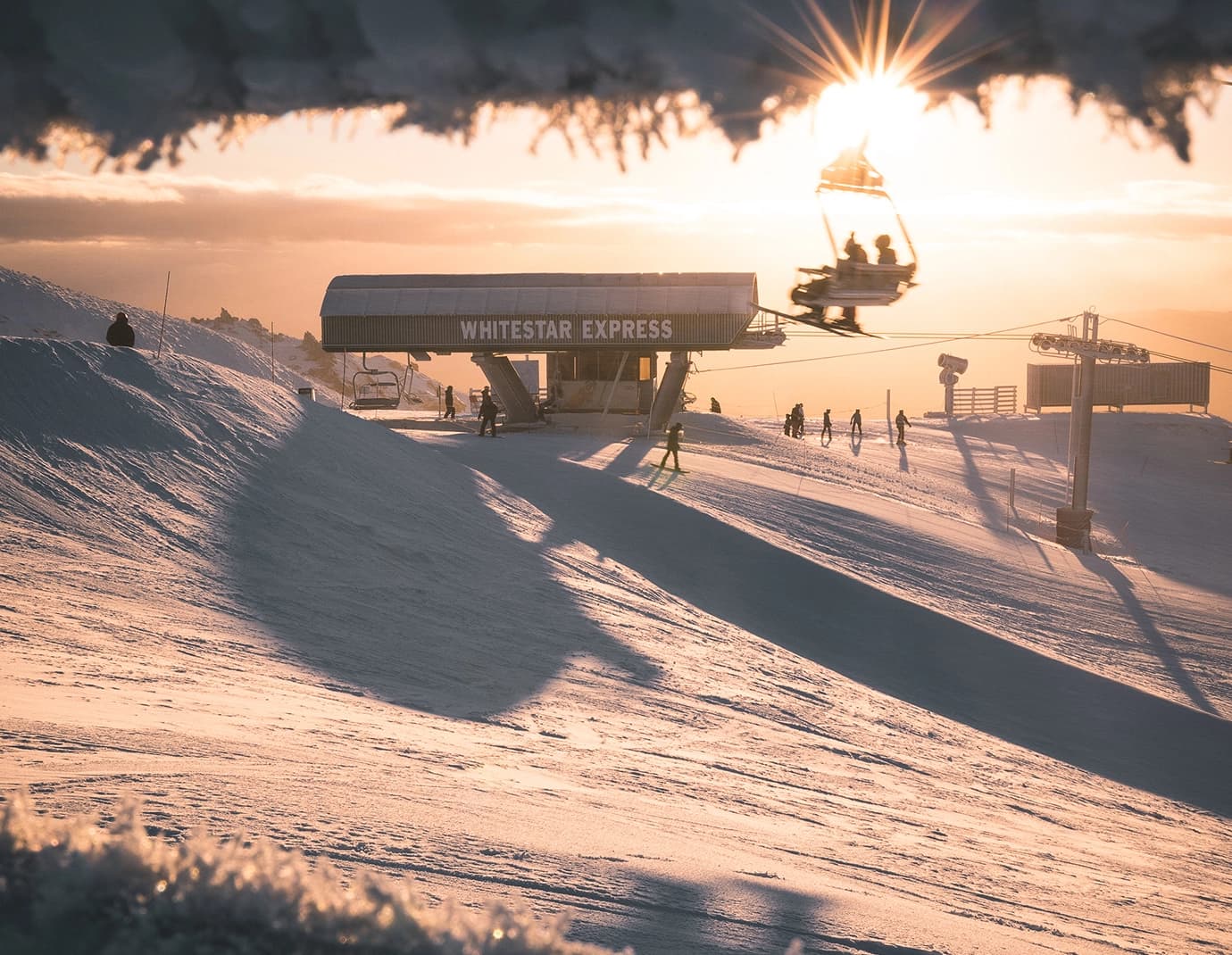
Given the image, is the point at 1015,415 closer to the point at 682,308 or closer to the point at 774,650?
the point at 682,308

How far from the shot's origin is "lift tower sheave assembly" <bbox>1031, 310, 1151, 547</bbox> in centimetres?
4431

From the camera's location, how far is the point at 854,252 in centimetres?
1584

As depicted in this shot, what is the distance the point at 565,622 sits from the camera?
22.0 metres

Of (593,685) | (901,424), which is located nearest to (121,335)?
(593,685)

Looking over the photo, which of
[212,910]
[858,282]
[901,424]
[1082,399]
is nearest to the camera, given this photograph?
[212,910]

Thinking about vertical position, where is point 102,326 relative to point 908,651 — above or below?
above

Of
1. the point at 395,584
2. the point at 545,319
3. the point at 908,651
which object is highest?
the point at 545,319

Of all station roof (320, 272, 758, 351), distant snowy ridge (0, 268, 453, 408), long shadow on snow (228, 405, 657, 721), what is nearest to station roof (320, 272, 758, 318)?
station roof (320, 272, 758, 351)

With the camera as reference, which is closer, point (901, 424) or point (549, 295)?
point (549, 295)

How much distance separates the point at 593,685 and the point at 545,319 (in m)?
37.6

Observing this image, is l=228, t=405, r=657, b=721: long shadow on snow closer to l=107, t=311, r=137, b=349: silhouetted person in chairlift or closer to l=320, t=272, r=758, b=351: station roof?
l=107, t=311, r=137, b=349: silhouetted person in chairlift

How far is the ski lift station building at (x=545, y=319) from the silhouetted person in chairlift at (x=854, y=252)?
1457 inches

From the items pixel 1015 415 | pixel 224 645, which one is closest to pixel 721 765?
pixel 224 645

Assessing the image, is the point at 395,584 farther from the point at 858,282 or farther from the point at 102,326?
the point at 102,326
